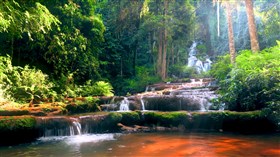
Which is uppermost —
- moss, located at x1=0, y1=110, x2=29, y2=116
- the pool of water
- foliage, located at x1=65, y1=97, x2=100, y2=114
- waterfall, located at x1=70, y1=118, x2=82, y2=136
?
foliage, located at x1=65, y1=97, x2=100, y2=114

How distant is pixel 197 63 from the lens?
99.1 feet

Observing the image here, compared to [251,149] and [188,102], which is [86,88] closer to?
[188,102]

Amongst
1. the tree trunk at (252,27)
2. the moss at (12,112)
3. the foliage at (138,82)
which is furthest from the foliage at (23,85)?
the tree trunk at (252,27)

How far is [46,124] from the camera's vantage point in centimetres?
921

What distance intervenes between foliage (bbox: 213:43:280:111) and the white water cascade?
52.9 ft

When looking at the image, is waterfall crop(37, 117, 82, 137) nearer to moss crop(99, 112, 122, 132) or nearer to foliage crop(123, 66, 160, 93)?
moss crop(99, 112, 122, 132)

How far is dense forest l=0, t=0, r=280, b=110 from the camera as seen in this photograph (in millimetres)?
10758

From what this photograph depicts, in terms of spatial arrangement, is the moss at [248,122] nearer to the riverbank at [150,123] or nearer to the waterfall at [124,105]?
the riverbank at [150,123]

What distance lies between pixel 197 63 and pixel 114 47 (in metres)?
10.2

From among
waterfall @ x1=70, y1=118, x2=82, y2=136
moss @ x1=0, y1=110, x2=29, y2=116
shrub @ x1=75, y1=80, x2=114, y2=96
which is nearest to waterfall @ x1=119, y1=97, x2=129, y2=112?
shrub @ x1=75, y1=80, x2=114, y2=96

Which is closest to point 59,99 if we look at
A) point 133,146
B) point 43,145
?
point 43,145

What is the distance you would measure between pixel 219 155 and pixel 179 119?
405 cm

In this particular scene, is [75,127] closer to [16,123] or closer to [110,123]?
[110,123]

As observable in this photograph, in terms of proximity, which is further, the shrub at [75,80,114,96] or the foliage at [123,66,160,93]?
the foliage at [123,66,160,93]
